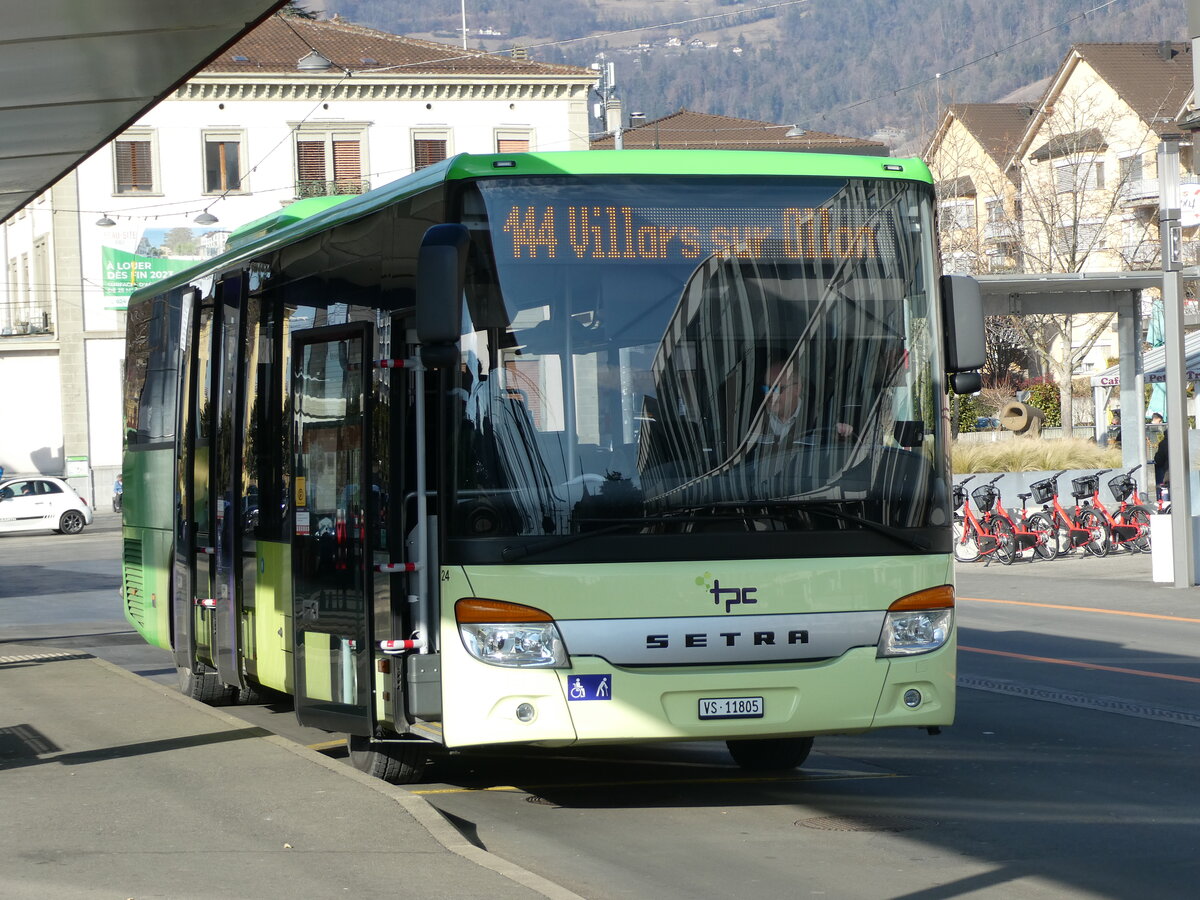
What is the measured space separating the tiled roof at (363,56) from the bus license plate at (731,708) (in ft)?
177

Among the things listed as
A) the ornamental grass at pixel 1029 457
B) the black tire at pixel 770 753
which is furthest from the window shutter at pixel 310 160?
the black tire at pixel 770 753

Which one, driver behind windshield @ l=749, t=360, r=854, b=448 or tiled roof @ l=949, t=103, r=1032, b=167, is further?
tiled roof @ l=949, t=103, r=1032, b=167

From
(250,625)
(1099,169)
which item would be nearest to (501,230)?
(250,625)

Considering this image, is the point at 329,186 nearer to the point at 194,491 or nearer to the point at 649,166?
the point at 194,491

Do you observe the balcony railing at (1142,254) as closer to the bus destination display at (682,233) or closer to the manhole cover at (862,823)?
the bus destination display at (682,233)

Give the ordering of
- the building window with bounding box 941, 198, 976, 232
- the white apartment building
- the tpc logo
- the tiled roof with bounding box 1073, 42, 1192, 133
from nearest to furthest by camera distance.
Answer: the tpc logo
the building window with bounding box 941, 198, 976, 232
the white apartment building
the tiled roof with bounding box 1073, 42, 1192, 133

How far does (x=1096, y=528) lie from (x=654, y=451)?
19.2 m

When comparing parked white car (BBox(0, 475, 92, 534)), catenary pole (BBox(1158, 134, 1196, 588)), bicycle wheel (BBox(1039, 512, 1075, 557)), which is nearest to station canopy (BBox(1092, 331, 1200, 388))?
bicycle wheel (BBox(1039, 512, 1075, 557))

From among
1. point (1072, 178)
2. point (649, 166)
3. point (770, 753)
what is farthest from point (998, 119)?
point (649, 166)

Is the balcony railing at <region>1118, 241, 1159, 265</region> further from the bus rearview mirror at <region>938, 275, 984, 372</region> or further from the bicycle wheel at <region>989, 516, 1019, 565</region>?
the bus rearview mirror at <region>938, 275, 984, 372</region>

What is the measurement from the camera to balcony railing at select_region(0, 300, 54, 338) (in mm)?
60812

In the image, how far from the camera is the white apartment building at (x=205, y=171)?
5969 cm

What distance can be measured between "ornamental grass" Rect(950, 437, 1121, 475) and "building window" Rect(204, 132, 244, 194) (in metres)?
34.9

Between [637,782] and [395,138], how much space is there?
55.4 metres
